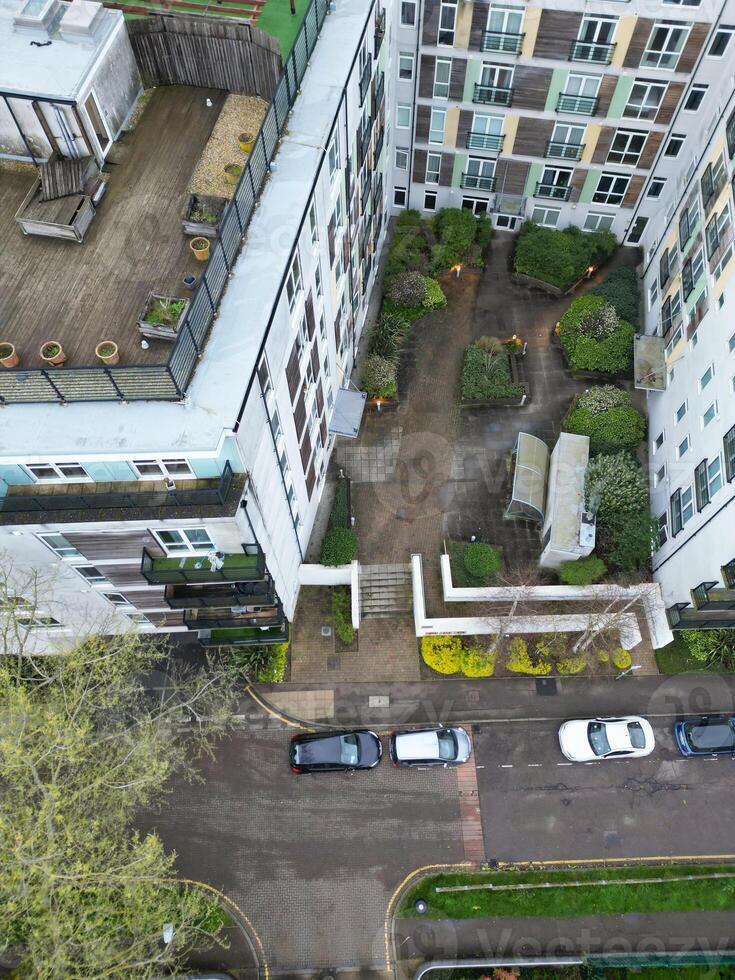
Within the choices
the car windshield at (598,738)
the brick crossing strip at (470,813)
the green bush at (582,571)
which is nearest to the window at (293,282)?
the green bush at (582,571)

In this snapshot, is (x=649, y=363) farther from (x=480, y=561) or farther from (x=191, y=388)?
(x=191, y=388)

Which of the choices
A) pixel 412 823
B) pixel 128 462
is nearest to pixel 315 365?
pixel 128 462

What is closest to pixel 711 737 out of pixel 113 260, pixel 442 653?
pixel 442 653

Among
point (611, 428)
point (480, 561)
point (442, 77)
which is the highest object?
point (442, 77)

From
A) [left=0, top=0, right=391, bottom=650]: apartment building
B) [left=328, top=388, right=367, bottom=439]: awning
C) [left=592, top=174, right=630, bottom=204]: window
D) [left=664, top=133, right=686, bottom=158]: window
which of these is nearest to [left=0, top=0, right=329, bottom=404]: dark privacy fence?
[left=0, top=0, right=391, bottom=650]: apartment building

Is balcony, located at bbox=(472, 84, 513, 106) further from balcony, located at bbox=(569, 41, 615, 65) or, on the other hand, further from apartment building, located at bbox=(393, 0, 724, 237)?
balcony, located at bbox=(569, 41, 615, 65)

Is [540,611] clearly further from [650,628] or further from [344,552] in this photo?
[344,552]
